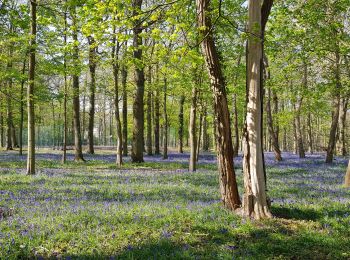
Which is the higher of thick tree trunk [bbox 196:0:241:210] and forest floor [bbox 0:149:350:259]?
thick tree trunk [bbox 196:0:241:210]

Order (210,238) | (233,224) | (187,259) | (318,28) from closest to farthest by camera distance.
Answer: (187,259) < (210,238) < (233,224) < (318,28)

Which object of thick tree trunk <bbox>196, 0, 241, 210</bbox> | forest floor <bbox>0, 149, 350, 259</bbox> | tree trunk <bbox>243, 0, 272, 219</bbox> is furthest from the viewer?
thick tree trunk <bbox>196, 0, 241, 210</bbox>

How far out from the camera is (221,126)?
27.0 ft

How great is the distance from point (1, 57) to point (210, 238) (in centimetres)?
1014

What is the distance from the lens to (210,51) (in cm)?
833

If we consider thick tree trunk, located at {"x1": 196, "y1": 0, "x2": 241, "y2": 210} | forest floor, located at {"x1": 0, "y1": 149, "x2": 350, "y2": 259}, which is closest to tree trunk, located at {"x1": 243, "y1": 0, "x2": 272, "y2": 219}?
forest floor, located at {"x1": 0, "y1": 149, "x2": 350, "y2": 259}

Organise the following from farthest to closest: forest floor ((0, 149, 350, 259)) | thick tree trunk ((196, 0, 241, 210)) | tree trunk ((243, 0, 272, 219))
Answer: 1. thick tree trunk ((196, 0, 241, 210))
2. tree trunk ((243, 0, 272, 219))
3. forest floor ((0, 149, 350, 259))

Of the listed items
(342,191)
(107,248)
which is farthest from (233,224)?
(342,191)

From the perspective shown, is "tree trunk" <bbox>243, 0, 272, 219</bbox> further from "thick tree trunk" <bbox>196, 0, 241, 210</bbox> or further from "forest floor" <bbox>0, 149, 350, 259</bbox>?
"thick tree trunk" <bbox>196, 0, 241, 210</bbox>

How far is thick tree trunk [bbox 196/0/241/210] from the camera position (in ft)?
26.8

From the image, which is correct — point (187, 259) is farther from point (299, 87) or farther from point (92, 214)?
point (299, 87)

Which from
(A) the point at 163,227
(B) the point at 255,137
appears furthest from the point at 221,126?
(A) the point at 163,227

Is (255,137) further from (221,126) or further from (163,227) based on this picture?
(163,227)

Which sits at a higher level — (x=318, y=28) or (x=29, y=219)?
(x=318, y=28)
